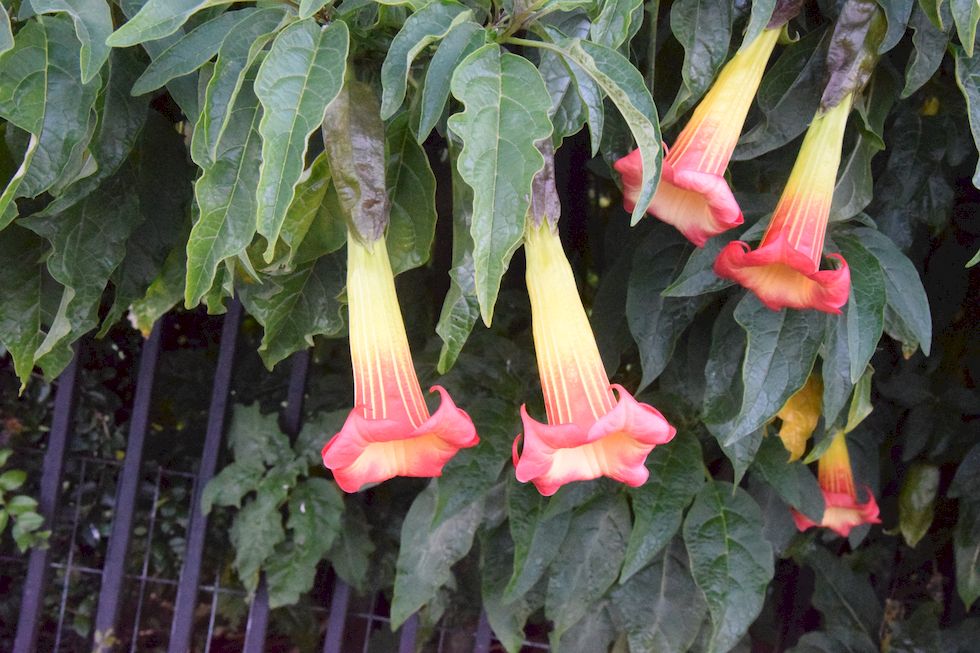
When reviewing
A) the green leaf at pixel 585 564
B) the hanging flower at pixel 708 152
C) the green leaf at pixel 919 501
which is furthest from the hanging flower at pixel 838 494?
the hanging flower at pixel 708 152

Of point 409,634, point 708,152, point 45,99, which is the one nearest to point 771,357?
point 708,152

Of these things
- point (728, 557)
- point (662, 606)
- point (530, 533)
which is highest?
point (530, 533)

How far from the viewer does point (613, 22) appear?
0.81 meters

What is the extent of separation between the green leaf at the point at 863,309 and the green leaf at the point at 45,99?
34.5 inches

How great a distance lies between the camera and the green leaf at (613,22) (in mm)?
803

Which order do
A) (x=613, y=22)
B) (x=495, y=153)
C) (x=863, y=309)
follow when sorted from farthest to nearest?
(x=863, y=309)
(x=613, y=22)
(x=495, y=153)

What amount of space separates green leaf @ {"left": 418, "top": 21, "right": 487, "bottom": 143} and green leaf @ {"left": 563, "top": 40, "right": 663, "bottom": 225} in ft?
0.30

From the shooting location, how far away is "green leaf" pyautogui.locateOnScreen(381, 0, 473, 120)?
2.50 feet

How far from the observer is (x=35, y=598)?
1.79 meters

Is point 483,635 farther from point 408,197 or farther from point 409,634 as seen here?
point 408,197

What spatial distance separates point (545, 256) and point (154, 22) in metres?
0.42

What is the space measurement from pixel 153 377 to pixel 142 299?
0.64 m

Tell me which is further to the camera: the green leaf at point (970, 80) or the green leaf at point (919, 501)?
the green leaf at point (919, 501)

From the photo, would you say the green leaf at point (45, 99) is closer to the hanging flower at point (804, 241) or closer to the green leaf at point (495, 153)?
the green leaf at point (495, 153)
